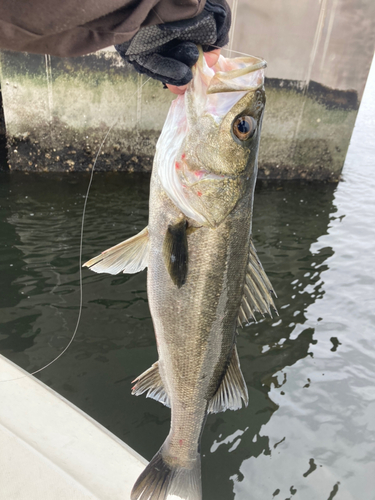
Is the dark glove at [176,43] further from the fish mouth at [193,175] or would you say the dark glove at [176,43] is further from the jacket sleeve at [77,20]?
the fish mouth at [193,175]

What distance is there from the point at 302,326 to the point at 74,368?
2863mm

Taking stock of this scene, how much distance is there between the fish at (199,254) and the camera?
1.94 meters

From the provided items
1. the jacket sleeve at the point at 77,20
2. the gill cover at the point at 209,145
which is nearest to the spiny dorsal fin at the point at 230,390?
the gill cover at the point at 209,145

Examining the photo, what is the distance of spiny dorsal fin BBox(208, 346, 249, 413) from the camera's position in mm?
2299

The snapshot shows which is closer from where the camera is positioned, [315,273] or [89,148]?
[315,273]

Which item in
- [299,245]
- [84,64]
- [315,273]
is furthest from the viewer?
[84,64]

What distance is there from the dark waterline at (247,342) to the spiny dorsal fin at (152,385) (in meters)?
1.38

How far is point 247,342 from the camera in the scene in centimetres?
481

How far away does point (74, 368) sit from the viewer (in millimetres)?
4137

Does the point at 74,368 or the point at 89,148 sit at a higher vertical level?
the point at 89,148

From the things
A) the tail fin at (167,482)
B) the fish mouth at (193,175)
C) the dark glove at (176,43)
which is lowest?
the tail fin at (167,482)

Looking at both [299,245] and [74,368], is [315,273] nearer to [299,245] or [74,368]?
[299,245]

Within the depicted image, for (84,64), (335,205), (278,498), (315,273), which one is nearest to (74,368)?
(278,498)

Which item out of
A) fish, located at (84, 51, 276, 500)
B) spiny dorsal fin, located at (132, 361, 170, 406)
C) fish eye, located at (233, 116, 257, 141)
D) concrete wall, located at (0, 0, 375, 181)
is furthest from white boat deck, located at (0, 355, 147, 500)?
concrete wall, located at (0, 0, 375, 181)
